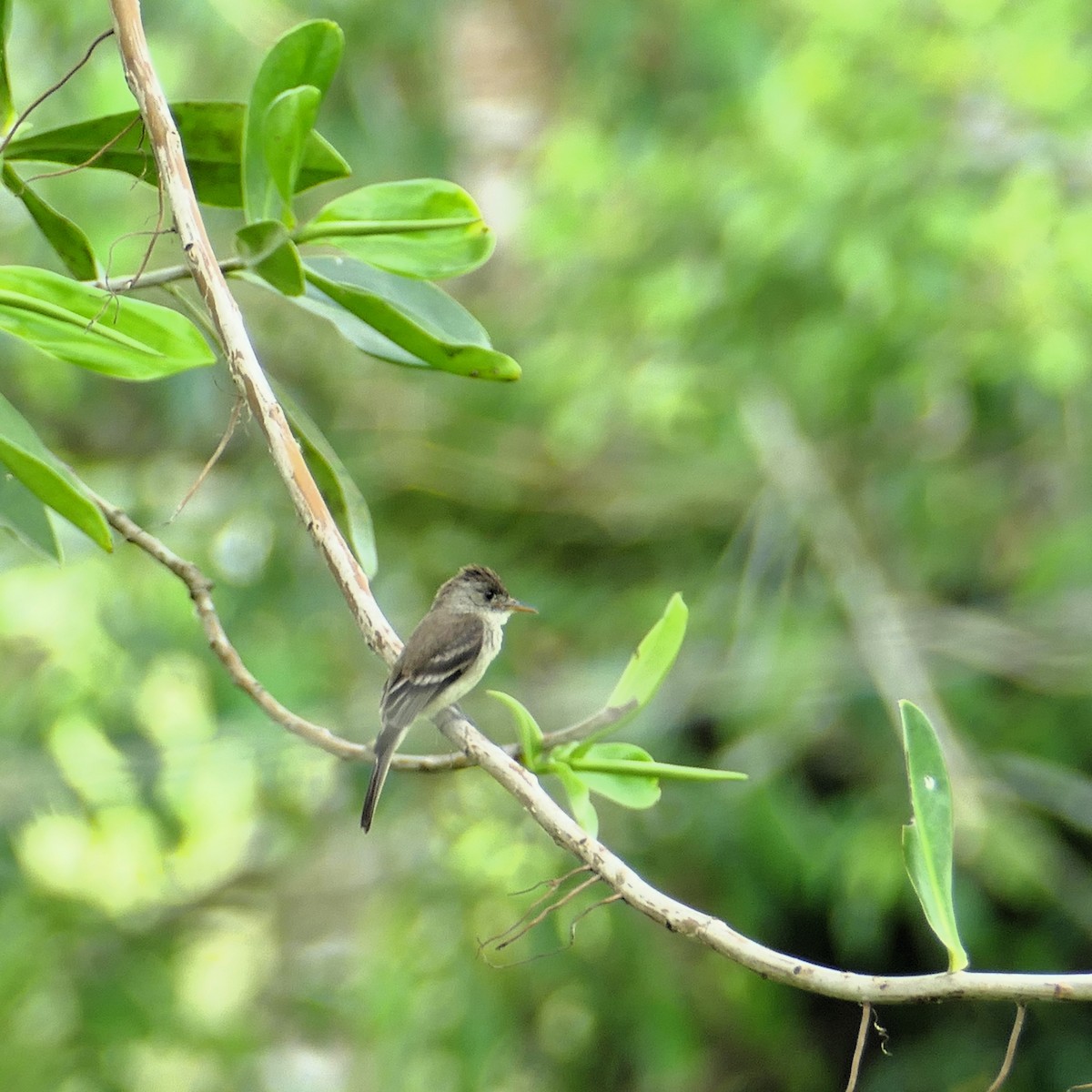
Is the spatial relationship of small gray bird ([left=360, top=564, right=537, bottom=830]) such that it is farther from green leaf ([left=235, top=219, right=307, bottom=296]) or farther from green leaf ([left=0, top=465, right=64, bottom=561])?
green leaf ([left=235, top=219, right=307, bottom=296])

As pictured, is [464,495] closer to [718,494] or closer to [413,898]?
[718,494]

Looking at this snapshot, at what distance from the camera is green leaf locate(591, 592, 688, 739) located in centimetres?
151

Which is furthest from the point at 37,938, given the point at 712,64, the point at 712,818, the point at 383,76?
the point at 712,64

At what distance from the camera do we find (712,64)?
725 centimetres

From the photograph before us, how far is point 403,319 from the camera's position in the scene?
5.38 feet

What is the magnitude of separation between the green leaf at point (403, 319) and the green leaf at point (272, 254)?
3.1 inches

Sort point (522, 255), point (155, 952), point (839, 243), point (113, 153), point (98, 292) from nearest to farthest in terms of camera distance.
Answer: point (98, 292)
point (113, 153)
point (839, 243)
point (155, 952)
point (522, 255)

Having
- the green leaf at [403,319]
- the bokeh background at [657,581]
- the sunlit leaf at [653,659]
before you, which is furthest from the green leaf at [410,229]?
the bokeh background at [657,581]

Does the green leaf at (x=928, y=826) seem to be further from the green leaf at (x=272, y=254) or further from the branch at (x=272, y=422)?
the green leaf at (x=272, y=254)

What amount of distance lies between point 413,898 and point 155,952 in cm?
128

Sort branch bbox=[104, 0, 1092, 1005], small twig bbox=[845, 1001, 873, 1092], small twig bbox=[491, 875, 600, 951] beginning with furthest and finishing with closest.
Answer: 1. branch bbox=[104, 0, 1092, 1005]
2. small twig bbox=[491, 875, 600, 951]
3. small twig bbox=[845, 1001, 873, 1092]

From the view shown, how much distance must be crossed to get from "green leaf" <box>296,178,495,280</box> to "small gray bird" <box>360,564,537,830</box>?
64 centimetres

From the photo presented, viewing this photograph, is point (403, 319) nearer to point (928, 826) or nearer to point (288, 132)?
point (288, 132)

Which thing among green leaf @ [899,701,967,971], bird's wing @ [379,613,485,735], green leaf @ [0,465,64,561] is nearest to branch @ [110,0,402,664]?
green leaf @ [0,465,64,561]
